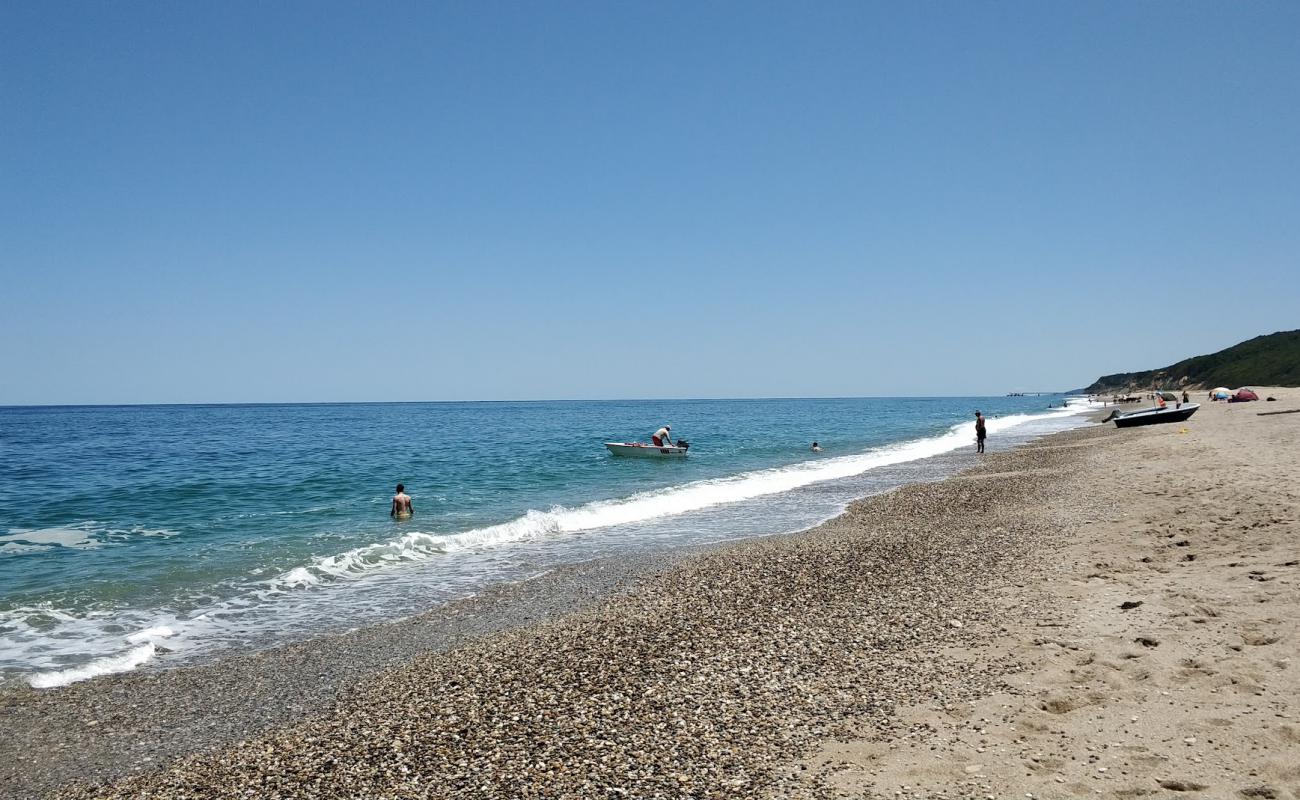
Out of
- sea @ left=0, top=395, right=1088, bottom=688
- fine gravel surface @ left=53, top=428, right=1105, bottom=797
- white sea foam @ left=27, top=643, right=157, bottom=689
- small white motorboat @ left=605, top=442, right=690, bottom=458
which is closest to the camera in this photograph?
fine gravel surface @ left=53, top=428, right=1105, bottom=797

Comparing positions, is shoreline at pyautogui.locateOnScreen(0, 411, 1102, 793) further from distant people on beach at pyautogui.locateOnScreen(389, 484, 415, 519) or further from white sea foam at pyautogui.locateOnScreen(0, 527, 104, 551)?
white sea foam at pyautogui.locateOnScreen(0, 527, 104, 551)

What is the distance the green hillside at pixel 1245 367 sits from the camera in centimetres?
9444

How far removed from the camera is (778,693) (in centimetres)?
722

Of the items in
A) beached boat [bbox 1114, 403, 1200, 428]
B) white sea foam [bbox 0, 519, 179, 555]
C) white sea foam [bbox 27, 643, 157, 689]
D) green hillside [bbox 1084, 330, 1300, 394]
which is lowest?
white sea foam [bbox 27, 643, 157, 689]

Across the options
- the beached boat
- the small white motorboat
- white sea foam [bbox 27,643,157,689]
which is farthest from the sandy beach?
the beached boat

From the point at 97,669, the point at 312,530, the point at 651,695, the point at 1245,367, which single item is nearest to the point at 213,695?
the point at 97,669

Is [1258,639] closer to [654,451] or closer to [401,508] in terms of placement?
[401,508]

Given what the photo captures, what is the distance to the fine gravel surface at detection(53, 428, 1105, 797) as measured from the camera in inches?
233

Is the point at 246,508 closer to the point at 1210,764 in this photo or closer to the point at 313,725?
the point at 313,725

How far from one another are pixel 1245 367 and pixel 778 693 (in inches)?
5069

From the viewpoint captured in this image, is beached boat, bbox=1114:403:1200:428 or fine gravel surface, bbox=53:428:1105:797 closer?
fine gravel surface, bbox=53:428:1105:797

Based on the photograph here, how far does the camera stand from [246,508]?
25688 millimetres

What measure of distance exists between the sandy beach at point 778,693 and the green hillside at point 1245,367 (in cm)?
10511

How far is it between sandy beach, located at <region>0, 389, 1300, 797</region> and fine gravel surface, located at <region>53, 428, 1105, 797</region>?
4 cm
